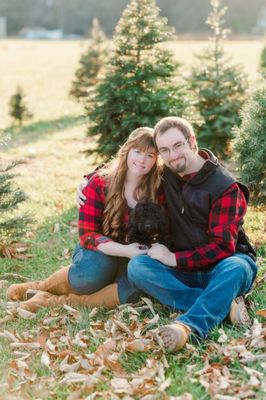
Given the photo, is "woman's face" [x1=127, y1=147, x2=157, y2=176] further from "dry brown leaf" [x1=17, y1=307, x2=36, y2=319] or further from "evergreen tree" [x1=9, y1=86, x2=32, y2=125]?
"evergreen tree" [x1=9, y1=86, x2=32, y2=125]

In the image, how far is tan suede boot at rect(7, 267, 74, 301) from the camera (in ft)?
16.2

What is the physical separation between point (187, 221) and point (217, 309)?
0.76 m

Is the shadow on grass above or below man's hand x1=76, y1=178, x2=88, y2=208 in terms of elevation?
below

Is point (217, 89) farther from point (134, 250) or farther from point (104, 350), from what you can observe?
point (104, 350)

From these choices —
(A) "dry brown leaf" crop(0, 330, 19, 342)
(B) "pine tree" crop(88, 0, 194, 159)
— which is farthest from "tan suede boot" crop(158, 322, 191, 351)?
(B) "pine tree" crop(88, 0, 194, 159)

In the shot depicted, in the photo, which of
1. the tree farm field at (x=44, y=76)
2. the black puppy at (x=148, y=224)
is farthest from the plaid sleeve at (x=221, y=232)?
the tree farm field at (x=44, y=76)

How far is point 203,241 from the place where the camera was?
4605 millimetres

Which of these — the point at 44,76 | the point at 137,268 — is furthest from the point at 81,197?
the point at 44,76

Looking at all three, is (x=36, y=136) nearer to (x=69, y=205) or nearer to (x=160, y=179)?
(x=69, y=205)

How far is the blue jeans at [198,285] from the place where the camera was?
4.12 meters

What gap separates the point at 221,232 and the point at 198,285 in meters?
0.45

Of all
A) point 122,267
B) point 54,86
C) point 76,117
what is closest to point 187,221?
point 122,267

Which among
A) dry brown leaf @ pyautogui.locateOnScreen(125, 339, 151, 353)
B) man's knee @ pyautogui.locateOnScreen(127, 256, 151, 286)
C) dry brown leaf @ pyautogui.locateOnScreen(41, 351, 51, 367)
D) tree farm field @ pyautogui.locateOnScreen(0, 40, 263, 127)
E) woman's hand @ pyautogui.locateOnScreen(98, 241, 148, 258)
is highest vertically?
woman's hand @ pyautogui.locateOnScreen(98, 241, 148, 258)

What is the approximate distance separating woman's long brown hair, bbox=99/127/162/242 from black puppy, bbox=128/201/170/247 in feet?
0.48
